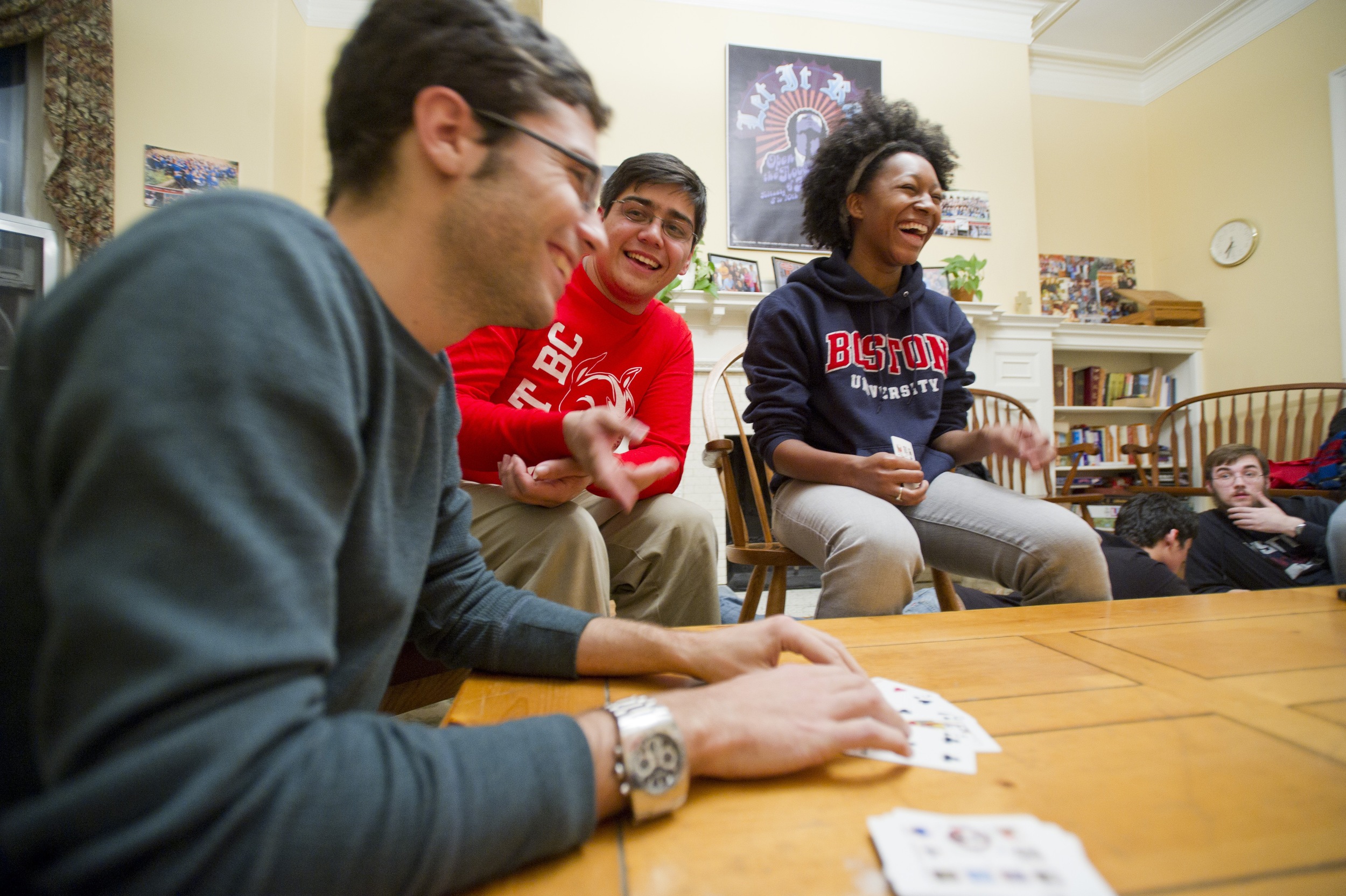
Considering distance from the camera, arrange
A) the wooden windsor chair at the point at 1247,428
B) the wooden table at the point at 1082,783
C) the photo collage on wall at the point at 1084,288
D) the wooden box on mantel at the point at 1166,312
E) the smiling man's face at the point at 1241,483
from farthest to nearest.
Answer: the photo collage on wall at the point at 1084,288 → the wooden box on mantel at the point at 1166,312 → the wooden windsor chair at the point at 1247,428 → the smiling man's face at the point at 1241,483 → the wooden table at the point at 1082,783

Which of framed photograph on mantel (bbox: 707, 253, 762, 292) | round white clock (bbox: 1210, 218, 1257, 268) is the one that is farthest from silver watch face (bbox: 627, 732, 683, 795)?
round white clock (bbox: 1210, 218, 1257, 268)

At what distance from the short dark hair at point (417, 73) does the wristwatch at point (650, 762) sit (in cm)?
55

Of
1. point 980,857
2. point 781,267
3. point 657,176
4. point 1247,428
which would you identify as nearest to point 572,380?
point 657,176

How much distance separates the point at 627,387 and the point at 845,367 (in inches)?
22.6

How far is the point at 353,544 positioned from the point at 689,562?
1.06 metres

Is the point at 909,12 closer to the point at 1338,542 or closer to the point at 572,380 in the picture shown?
the point at 1338,542

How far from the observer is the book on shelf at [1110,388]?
14.6ft

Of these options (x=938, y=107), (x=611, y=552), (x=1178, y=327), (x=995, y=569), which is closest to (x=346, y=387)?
(x=611, y=552)

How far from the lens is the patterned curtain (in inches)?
121

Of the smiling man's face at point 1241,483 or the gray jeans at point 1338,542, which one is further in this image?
the smiling man's face at point 1241,483

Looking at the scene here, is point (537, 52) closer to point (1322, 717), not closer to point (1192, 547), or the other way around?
point (1322, 717)

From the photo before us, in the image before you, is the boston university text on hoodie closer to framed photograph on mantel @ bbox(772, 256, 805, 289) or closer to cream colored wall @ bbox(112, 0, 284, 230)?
framed photograph on mantel @ bbox(772, 256, 805, 289)

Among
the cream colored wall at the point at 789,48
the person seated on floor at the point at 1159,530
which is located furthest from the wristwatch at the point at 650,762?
the cream colored wall at the point at 789,48

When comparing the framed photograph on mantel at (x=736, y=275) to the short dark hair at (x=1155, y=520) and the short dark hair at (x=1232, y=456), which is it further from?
the short dark hair at (x=1232, y=456)
